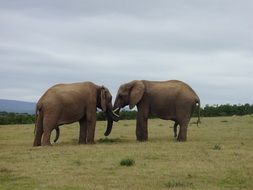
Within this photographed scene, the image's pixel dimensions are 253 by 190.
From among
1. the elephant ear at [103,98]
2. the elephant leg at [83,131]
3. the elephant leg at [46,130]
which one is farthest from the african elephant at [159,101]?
the elephant leg at [46,130]

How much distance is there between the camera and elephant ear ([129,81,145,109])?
2698 cm

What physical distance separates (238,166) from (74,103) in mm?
10154

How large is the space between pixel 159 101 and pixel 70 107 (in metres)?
4.69

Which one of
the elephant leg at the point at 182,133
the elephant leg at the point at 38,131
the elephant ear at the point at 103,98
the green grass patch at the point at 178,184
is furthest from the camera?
the elephant leg at the point at 182,133

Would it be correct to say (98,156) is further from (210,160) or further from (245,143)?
(245,143)

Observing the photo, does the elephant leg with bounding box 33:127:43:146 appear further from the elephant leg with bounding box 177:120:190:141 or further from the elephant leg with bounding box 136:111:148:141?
the elephant leg with bounding box 177:120:190:141

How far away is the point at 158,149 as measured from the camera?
21344 millimetres

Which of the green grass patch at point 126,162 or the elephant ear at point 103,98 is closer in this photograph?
the green grass patch at point 126,162

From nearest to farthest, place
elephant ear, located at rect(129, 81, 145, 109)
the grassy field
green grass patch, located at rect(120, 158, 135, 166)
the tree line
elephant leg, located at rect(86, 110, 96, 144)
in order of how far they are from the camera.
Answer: the grassy field, green grass patch, located at rect(120, 158, 135, 166), elephant leg, located at rect(86, 110, 96, 144), elephant ear, located at rect(129, 81, 145, 109), the tree line

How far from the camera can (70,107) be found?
2489 centimetres

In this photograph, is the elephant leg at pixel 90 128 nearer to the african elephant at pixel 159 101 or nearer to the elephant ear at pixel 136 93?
the african elephant at pixel 159 101

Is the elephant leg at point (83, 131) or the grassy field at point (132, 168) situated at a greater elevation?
the elephant leg at point (83, 131)

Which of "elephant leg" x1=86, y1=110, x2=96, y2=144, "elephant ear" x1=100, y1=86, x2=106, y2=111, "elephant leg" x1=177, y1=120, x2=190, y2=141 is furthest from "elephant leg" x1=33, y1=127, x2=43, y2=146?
"elephant leg" x1=177, y1=120, x2=190, y2=141

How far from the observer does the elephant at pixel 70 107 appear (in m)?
24.1
